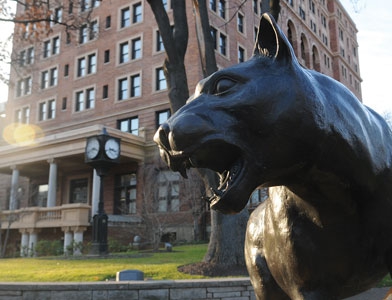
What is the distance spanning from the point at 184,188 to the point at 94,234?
418 inches

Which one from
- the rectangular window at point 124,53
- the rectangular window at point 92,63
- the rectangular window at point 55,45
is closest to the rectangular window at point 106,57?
the rectangular window at point 92,63

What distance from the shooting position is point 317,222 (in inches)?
71.5

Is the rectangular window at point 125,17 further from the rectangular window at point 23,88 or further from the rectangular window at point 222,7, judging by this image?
the rectangular window at point 23,88

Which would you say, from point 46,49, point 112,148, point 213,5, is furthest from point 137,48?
point 112,148

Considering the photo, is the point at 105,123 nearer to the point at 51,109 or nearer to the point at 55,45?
the point at 51,109

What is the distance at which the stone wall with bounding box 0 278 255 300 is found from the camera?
636 cm

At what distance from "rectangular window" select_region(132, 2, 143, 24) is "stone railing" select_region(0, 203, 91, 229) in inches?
732

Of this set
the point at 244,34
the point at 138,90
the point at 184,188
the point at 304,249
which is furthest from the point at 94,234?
the point at 244,34

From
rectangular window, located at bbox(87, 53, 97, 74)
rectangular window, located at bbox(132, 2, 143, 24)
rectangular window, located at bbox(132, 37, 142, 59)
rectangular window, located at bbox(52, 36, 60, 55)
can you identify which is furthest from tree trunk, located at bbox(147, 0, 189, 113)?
rectangular window, located at bbox(52, 36, 60, 55)

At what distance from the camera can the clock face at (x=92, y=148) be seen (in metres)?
15.3

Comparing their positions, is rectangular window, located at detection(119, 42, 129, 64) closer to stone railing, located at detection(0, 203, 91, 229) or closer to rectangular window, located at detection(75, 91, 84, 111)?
rectangular window, located at detection(75, 91, 84, 111)

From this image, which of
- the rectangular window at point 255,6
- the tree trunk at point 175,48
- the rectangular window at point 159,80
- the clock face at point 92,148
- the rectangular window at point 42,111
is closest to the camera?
the tree trunk at point 175,48

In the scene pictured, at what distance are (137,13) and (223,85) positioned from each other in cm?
3624

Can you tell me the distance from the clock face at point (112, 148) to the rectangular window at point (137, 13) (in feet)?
74.1
